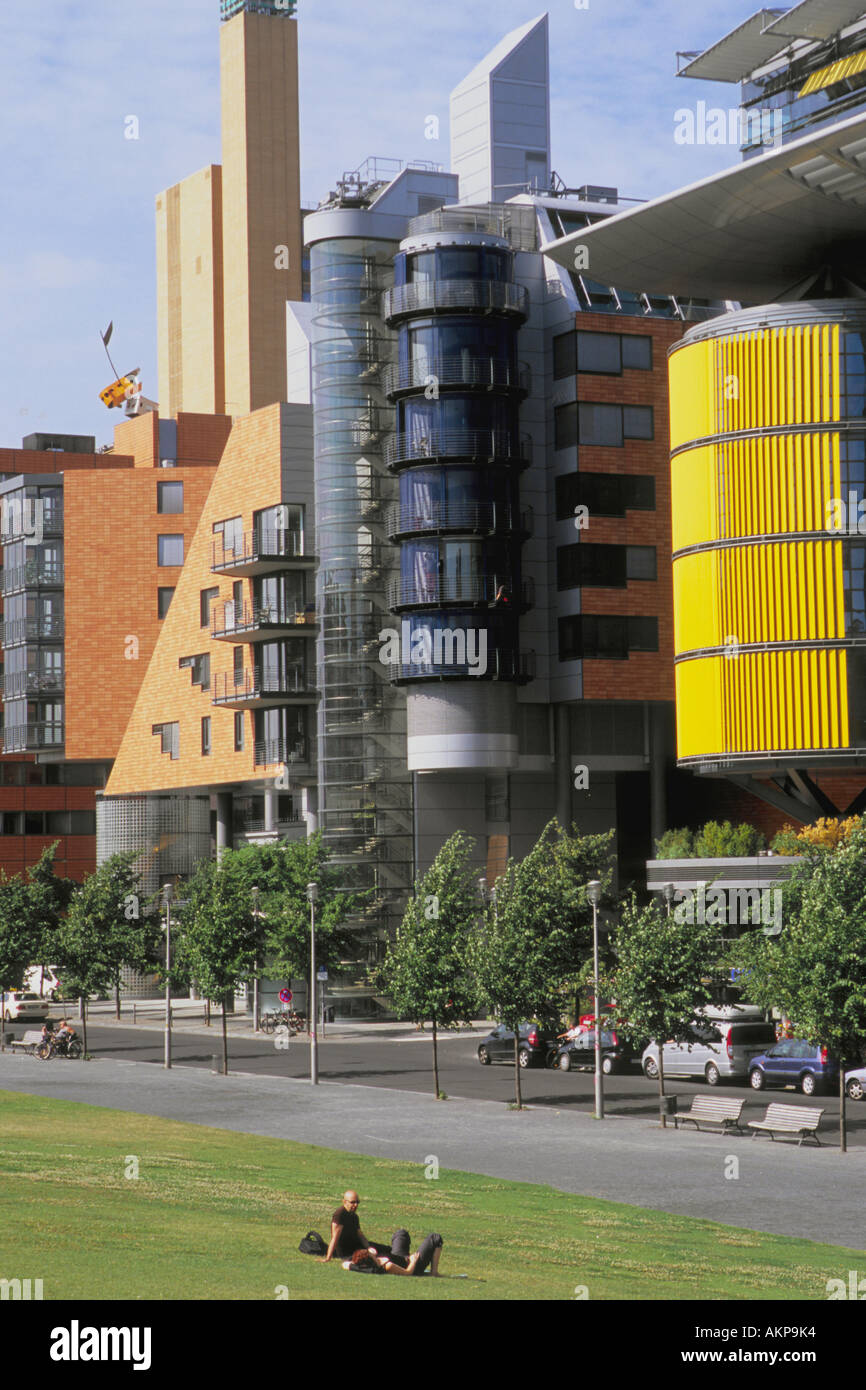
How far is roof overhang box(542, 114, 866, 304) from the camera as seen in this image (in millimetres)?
57750

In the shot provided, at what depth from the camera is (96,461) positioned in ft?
375

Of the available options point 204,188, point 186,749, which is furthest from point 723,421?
point 204,188

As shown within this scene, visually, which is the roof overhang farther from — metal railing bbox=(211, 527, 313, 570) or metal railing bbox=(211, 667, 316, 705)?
metal railing bbox=(211, 667, 316, 705)

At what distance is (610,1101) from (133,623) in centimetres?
5865

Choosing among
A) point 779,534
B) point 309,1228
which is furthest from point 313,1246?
point 779,534

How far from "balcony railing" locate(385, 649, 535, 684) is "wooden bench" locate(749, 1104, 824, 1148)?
36884 mm

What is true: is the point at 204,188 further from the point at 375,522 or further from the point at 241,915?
the point at 241,915

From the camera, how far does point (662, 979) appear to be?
128ft

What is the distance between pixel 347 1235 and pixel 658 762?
5769cm

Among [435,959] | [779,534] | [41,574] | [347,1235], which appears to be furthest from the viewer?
[41,574]

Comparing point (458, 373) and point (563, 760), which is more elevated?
point (458, 373)

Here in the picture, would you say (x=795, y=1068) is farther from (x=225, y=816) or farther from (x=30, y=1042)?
(x=225, y=816)

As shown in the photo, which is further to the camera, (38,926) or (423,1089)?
(38,926)

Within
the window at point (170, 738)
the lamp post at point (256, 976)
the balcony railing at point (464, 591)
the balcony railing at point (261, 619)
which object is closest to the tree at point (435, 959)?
the lamp post at point (256, 976)
